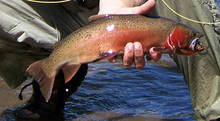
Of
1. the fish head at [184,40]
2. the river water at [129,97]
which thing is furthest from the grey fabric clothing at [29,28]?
the fish head at [184,40]

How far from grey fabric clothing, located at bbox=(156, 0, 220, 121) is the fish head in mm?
439

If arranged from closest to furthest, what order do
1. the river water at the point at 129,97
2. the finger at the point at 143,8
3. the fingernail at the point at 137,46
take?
1. the fingernail at the point at 137,46
2. the finger at the point at 143,8
3. the river water at the point at 129,97

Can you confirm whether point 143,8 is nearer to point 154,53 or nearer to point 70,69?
point 154,53

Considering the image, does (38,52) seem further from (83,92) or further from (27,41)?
(83,92)

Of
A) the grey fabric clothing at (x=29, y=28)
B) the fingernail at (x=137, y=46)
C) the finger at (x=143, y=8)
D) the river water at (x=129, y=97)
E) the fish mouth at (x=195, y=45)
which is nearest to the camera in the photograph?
the fingernail at (x=137, y=46)

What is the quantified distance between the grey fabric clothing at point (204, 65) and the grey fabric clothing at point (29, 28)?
2.72 feet

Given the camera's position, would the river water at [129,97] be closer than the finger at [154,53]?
No

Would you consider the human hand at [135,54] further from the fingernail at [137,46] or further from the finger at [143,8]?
the finger at [143,8]

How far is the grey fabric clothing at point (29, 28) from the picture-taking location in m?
3.50

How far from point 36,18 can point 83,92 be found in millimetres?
975

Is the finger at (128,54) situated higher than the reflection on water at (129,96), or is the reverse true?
the finger at (128,54)

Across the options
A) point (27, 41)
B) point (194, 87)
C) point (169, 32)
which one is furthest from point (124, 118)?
point (169, 32)

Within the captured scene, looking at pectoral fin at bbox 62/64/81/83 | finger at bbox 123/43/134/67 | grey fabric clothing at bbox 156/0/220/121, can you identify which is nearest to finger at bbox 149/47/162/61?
finger at bbox 123/43/134/67

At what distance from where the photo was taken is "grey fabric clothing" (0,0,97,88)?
11.5ft
